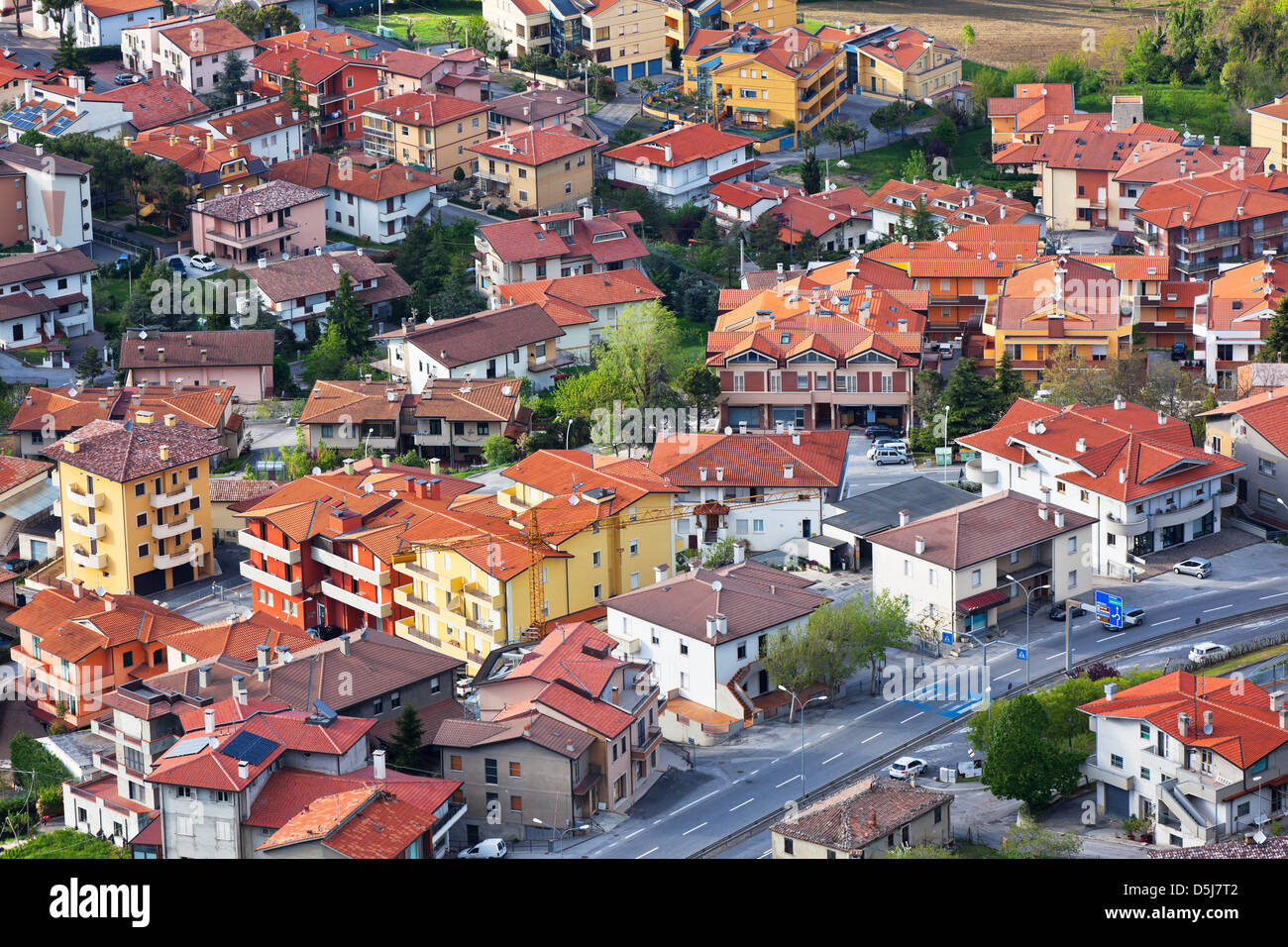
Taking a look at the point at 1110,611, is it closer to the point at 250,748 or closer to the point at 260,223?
the point at 250,748

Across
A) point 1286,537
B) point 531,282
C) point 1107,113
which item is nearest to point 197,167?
point 531,282

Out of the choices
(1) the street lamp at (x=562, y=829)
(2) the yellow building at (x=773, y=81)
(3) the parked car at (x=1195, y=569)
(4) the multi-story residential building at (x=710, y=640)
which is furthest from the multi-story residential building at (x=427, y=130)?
(1) the street lamp at (x=562, y=829)

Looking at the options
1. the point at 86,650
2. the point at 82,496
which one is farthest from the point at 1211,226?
the point at 86,650

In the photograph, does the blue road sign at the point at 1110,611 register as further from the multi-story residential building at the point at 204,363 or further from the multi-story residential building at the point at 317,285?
the multi-story residential building at the point at 317,285

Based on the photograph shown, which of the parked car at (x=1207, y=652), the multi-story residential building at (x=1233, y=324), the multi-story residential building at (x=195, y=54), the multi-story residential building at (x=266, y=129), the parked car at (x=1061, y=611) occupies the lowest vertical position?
the parked car at (x=1061, y=611)

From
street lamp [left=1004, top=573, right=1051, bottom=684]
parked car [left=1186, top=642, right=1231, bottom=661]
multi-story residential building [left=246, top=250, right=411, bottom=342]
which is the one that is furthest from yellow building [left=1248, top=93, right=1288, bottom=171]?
parked car [left=1186, top=642, right=1231, bottom=661]

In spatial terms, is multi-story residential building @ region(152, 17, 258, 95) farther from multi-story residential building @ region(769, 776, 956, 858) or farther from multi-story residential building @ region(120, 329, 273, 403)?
multi-story residential building @ region(769, 776, 956, 858)
